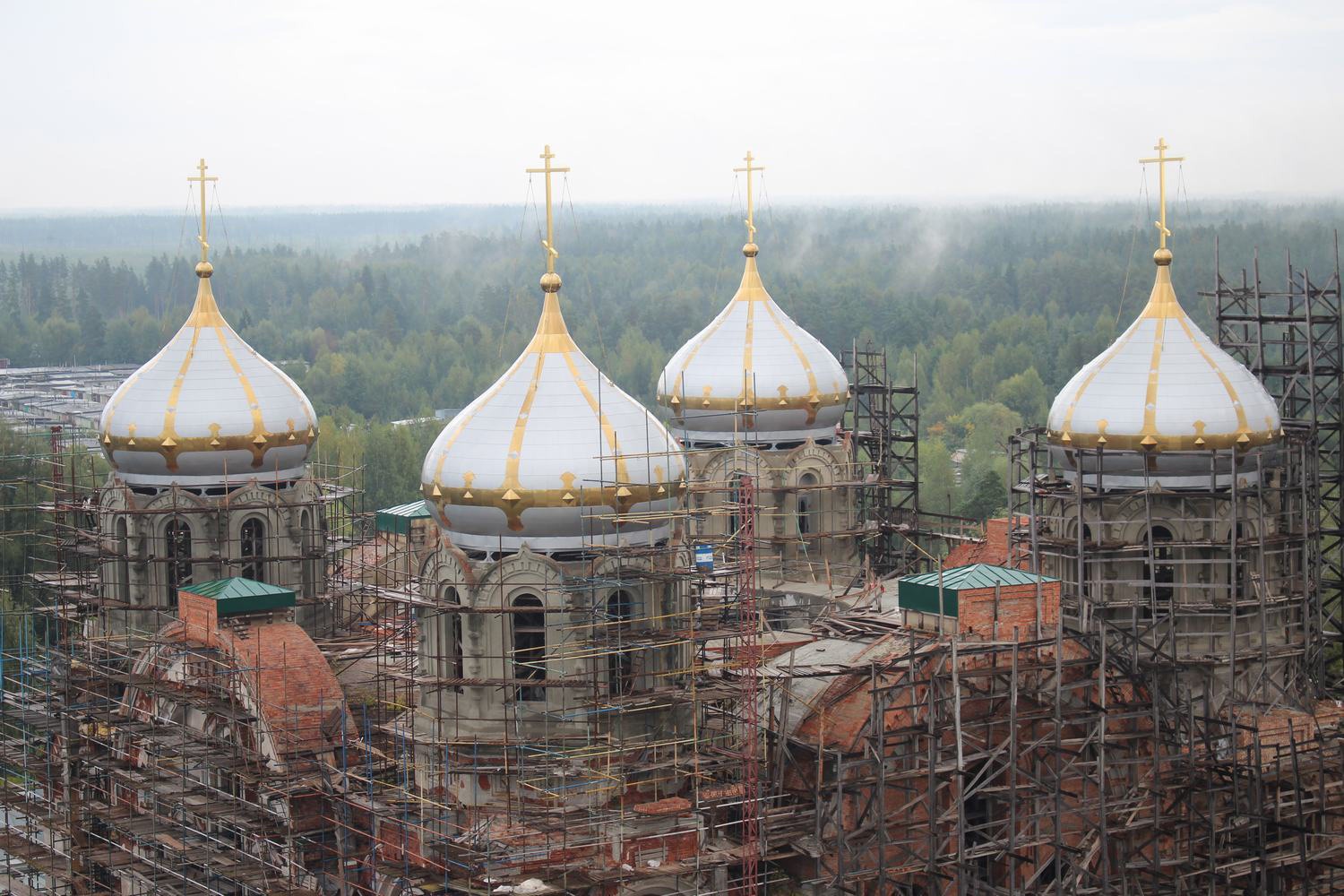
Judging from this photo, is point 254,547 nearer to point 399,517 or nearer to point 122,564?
point 122,564

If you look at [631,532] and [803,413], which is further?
[803,413]

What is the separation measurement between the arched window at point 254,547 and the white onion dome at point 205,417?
832mm

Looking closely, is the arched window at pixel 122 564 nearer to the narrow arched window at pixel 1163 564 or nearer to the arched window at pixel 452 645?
the arched window at pixel 452 645

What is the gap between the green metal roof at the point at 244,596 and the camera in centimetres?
3341

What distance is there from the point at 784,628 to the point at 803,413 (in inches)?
186

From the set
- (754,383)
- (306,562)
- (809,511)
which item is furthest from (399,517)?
(809,511)

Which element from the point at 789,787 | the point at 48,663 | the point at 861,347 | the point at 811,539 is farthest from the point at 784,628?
the point at 861,347

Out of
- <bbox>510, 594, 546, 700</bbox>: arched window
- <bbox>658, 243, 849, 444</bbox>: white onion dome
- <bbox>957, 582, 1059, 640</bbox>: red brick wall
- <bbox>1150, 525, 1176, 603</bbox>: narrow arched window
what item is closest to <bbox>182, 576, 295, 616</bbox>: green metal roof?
<bbox>510, 594, 546, 700</bbox>: arched window

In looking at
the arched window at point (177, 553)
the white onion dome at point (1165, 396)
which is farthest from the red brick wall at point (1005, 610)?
the arched window at point (177, 553)

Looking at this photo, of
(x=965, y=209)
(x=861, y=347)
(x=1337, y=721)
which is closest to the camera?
(x=1337, y=721)

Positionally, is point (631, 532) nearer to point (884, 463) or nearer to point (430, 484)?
point (430, 484)

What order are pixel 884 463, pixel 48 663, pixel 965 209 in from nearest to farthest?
pixel 48 663, pixel 884 463, pixel 965 209

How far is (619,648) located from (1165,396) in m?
9.35

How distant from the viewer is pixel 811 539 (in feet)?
130
